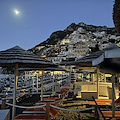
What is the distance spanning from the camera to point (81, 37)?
116250mm

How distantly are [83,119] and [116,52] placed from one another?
3.48 m

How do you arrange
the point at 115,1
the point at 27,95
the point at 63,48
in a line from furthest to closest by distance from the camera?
the point at 63,48
the point at 27,95
the point at 115,1

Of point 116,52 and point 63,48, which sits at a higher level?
point 63,48

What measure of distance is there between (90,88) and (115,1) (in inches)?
234

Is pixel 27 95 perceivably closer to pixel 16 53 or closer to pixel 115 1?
pixel 16 53

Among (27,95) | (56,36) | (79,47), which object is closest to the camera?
(27,95)

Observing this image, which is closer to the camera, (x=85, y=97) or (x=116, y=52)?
(x=116, y=52)

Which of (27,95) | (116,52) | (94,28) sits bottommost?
(27,95)

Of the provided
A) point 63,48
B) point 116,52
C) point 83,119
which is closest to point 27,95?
point 83,119

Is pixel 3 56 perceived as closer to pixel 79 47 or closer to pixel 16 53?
pixel 16 53

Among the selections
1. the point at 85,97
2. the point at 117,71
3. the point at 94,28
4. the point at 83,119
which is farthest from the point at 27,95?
the point at 94,28

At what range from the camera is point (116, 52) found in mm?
2039

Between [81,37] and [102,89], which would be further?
[81,37]

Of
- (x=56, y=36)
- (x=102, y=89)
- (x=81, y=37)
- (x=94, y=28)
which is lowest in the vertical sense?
(x=102, y=89)
